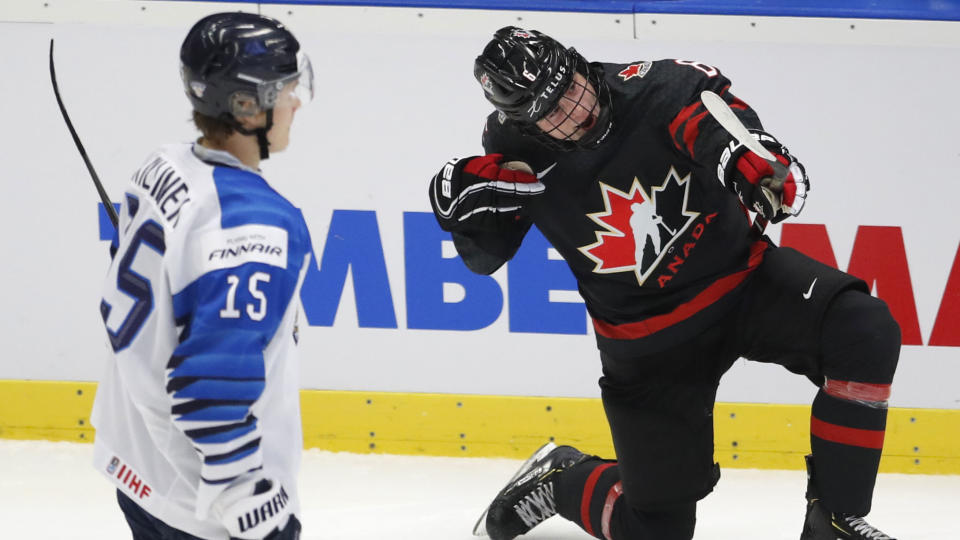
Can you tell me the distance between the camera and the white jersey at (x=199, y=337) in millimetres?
1409

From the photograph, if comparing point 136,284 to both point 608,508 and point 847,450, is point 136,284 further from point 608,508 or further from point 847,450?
point 608,508

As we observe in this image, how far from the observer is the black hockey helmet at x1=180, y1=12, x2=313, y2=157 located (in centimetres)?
153

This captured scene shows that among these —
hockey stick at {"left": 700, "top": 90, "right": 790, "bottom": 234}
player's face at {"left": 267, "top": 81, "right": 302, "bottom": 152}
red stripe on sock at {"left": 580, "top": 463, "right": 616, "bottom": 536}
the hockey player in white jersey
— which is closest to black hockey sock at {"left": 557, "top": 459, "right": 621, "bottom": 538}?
red stripe on sock at {"left": 580, "top": 463, "right": 616, "bottom": 536}

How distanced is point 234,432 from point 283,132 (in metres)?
0.42

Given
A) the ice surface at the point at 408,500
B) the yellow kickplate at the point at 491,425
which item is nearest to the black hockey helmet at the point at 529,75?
the ice surface at the point at 408,500

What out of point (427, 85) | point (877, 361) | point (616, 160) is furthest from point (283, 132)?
point (427, 85)

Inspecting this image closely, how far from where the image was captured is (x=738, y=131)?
6.68 ft

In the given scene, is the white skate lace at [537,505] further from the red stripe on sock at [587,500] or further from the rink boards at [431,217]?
the rink boards at [431,217]

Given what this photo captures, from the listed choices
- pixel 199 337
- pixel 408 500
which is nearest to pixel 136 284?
pixel 199 337

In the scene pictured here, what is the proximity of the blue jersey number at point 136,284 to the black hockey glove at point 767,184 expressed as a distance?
0.97 metres

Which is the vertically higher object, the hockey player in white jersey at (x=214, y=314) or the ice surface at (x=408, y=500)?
the hockey player in white jersey at (x=214, y=314)

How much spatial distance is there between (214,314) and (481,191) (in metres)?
0.96

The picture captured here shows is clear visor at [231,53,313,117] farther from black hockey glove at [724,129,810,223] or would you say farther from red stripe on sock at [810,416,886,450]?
red stripe on sock at [810,416,886,450]

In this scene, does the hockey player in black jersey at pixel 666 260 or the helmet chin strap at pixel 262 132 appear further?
the hockey player in black jersey at pixel 666 260
